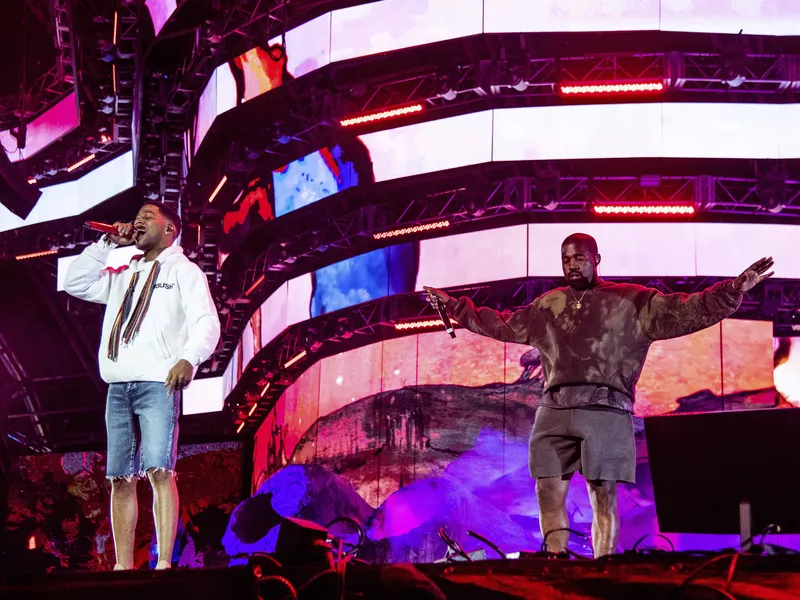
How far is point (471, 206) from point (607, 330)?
10928 mm

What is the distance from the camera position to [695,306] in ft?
20.2

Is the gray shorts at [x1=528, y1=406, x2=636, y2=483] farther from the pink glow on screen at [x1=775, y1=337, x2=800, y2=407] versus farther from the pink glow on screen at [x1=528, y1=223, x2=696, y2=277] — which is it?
the pink glow on screen at [x1=775, y1=337, x2=800, y2=407]

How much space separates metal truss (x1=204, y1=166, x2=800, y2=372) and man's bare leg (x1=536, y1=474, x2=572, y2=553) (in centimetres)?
1096

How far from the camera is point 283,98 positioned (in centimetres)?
1894

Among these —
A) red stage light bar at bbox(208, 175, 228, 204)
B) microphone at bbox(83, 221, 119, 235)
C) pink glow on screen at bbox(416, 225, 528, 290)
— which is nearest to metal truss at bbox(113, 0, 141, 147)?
red stage light bar at bbox(208, 175, 228, 204)

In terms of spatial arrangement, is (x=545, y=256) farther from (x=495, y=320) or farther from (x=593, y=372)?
(x=593, y=372)

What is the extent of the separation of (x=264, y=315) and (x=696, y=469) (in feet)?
59.1

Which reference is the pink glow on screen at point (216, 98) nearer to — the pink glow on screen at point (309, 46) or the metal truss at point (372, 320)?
the pink glow on screen at point (309, 46)

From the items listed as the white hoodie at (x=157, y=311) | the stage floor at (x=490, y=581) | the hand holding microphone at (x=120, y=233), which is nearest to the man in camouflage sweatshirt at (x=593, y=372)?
the stage floor at (x=490, y=581)

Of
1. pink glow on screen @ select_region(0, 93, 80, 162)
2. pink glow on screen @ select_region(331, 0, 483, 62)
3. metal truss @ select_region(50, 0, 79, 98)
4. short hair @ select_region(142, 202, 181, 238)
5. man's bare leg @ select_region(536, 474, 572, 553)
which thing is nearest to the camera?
man's bare leg @ select_region(536, 474, 572, 553)

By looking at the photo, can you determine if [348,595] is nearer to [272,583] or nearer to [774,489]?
[272,583]

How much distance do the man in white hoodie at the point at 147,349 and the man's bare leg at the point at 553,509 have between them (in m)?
2.14

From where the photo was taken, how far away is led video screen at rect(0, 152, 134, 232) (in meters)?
21.1

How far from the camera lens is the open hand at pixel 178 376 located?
6270mm
